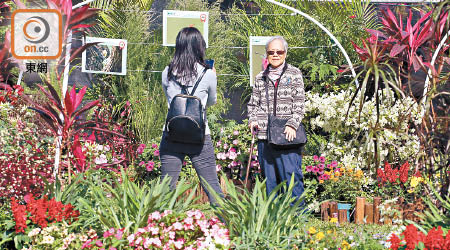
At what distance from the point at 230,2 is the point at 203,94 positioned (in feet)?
16.6

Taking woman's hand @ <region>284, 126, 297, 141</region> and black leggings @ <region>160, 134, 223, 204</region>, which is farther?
woman's hand @ <region>284, 126, 297, 141</region>

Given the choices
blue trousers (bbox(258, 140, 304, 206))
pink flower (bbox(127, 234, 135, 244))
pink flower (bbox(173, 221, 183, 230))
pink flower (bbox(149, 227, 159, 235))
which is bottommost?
pink flower (bbox(127, 234, 135, 244))

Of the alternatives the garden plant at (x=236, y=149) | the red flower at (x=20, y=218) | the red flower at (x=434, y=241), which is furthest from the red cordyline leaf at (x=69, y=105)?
the red flower at (x=434, y=241)

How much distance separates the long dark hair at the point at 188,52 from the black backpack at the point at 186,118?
16 cm

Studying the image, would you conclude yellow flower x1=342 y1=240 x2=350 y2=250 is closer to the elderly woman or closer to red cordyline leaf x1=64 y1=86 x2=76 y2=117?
the elderly woman

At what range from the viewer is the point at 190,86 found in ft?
13.6

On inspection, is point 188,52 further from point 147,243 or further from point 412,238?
point 412,238

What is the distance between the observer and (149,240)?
3.11m

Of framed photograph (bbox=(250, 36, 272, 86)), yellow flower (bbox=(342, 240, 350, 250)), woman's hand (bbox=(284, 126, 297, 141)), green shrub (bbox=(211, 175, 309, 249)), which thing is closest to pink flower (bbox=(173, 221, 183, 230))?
green shrub (bbox=(211, 175, 309, 249))

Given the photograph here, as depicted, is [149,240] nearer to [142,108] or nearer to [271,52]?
[271,52]

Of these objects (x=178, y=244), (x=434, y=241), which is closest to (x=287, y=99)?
(x=178, y=244)

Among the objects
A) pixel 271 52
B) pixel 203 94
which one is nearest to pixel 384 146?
pixel 271 52

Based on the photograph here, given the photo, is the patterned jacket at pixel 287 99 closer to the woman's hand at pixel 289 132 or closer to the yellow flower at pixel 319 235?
the woman's hand at pixel 289 132

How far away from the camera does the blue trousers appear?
4504 mm
